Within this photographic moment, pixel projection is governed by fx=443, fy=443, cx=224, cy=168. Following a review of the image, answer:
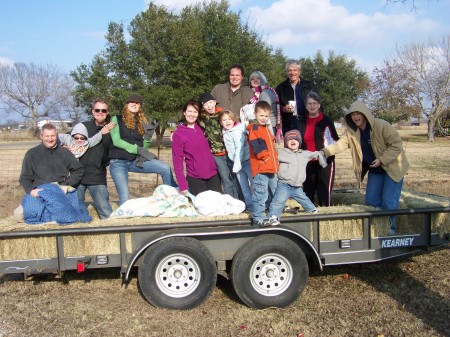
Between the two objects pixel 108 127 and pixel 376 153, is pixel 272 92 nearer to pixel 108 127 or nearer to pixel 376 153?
pixel 376 153

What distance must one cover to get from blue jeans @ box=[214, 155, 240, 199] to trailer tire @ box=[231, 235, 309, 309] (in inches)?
49.5

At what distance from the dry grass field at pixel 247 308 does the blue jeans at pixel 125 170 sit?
3.26 ft

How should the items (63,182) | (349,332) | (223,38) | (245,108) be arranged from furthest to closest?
(223,38) → (245,108) → (63,182) → (349,332)

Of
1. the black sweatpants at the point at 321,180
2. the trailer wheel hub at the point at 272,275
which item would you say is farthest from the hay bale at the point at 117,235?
the black sweatpants at the point at 321,180

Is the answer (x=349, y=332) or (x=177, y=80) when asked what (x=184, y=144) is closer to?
(x=349, y=332)

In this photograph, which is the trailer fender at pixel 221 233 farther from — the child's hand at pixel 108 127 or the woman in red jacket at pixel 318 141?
the child's hand at pixel 108 127

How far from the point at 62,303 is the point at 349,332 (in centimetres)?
273

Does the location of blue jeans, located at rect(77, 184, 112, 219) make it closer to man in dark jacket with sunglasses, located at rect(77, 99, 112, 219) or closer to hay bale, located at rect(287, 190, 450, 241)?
man in dark jacket with sunglasses, located at rect(77, 99, 112, 219)

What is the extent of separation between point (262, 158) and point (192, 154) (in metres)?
0.93

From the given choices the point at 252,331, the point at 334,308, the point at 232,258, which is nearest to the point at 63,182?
the point at 232,258

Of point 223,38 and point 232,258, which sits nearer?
point 232,258

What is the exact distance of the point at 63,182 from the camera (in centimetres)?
468

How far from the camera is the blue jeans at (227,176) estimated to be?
17.0 ft

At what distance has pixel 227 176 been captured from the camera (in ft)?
17.1
